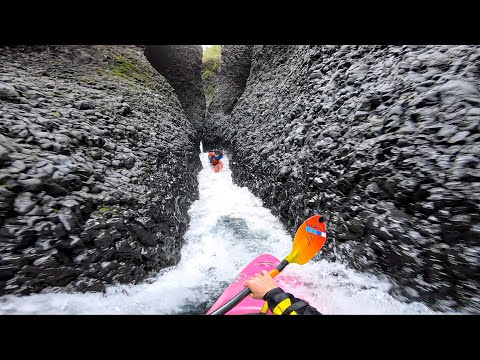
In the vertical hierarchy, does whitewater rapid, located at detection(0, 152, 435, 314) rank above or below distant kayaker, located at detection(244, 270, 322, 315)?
below

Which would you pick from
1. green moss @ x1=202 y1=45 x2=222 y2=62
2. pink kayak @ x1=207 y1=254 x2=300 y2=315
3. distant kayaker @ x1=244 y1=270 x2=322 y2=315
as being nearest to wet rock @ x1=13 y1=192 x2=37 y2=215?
pink kayak @ x1=207 y1=254 x2=300 y2=315

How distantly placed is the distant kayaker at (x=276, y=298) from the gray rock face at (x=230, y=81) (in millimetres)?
11996

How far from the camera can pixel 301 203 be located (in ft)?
13.5

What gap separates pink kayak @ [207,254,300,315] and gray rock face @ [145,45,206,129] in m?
13.3

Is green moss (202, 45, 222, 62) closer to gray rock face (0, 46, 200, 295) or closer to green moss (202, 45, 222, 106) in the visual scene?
green moss (202, 45, 222, 106)

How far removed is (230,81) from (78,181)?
1273 cm

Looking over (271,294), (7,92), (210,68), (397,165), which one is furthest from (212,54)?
(271,294)

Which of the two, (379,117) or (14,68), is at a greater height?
(14,68)

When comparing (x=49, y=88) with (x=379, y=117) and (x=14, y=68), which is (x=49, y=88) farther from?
(x=379, y=117)

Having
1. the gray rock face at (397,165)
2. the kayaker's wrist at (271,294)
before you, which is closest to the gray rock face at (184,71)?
the gray rock face at (397,165)

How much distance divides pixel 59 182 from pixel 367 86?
4.51 meters

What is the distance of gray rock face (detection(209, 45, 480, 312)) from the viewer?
209 centimetres

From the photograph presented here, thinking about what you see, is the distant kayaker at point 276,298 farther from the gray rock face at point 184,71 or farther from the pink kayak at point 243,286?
the gray rock face at point 184,71
